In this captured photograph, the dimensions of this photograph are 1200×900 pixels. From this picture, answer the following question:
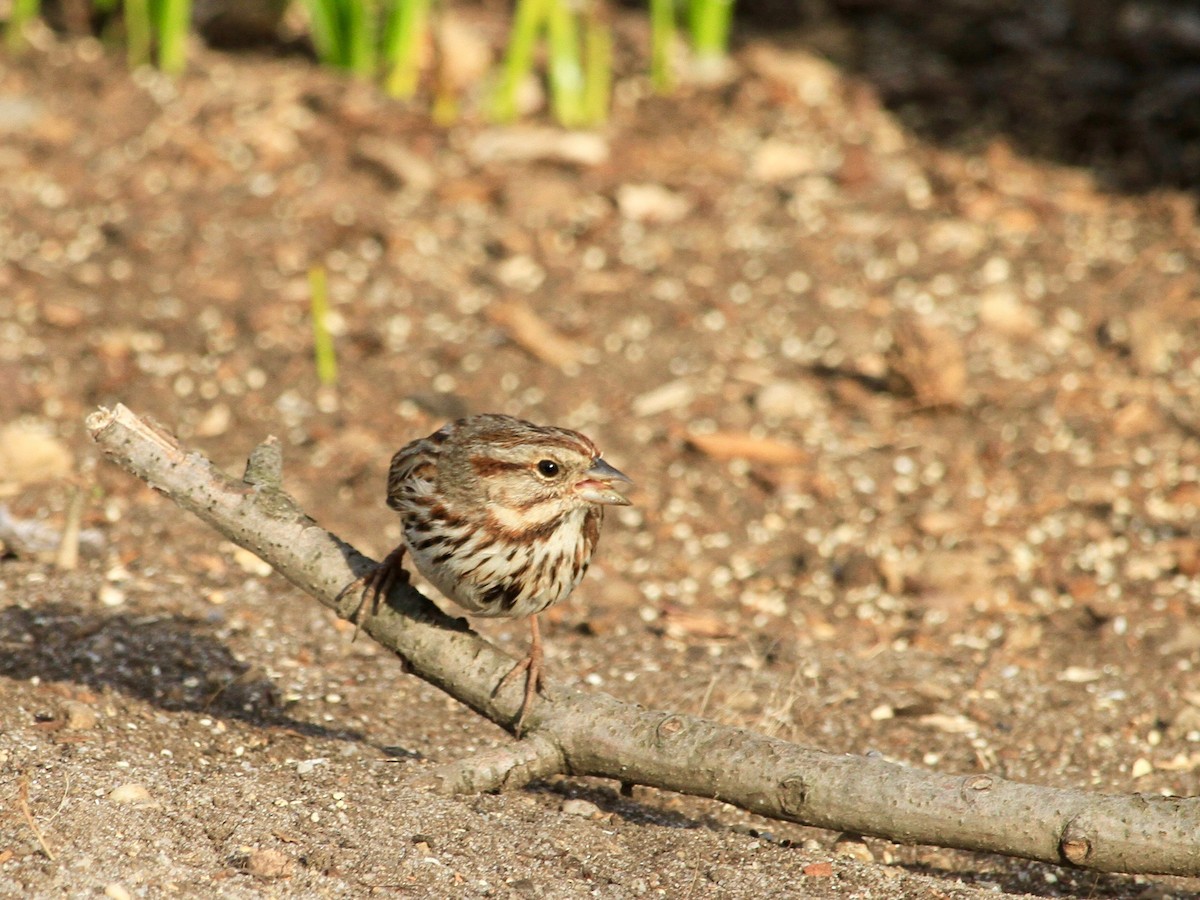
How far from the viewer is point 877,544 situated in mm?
6113

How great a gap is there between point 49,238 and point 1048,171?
516 cm

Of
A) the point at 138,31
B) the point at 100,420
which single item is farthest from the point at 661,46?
the point at 100,420

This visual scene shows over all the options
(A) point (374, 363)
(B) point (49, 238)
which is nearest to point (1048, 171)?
(A) point (374, 363)

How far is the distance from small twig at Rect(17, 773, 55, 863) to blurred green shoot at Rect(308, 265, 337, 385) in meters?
2.99

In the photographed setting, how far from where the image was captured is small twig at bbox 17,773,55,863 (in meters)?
3.43

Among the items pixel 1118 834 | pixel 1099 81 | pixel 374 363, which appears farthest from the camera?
pixel 1099 81

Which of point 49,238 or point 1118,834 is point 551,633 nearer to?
point 1118,834

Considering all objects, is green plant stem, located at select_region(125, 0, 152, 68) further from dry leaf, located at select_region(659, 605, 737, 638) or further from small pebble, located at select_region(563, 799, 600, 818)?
small pebble, located at select_region(563, 799, 600, 818)

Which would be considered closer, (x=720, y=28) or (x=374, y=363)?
(x=374, y=363)

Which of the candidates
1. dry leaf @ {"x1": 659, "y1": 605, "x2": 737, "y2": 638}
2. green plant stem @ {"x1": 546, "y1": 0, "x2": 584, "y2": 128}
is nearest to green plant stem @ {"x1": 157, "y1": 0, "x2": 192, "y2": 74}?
green plant stem @ {"x1": 546, "y1": 0, "x2": 584, "y2": 128}

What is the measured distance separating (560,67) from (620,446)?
8.94 ft

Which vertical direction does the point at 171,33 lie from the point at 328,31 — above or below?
below

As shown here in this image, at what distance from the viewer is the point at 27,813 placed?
3492 millimetres

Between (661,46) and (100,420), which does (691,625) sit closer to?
(100,420)
